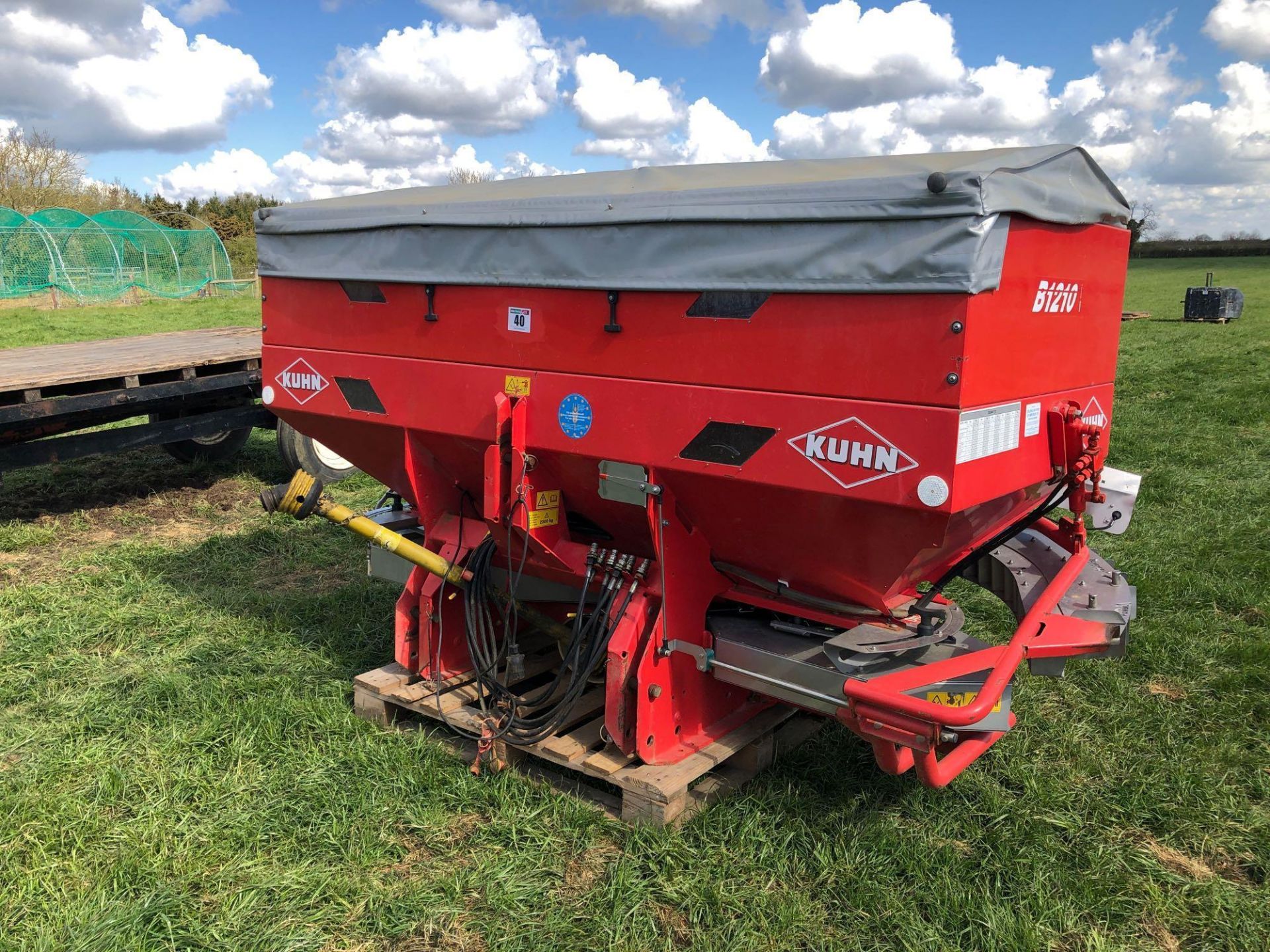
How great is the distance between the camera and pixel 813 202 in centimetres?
264

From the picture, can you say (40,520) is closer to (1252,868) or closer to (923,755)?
(923,755)

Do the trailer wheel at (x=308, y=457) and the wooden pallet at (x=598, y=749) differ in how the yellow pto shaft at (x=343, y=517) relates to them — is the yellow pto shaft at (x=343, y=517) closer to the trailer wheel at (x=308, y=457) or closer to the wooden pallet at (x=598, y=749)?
the wooden pallet at (x=598, y=749)

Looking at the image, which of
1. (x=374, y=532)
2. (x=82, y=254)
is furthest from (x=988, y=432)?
(x=82, y=254)

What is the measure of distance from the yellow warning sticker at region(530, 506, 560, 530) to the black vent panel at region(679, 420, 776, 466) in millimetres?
700

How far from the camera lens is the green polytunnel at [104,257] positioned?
1969 cm

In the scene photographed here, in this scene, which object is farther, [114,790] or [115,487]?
[115,487]

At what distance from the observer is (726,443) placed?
9.45 feet

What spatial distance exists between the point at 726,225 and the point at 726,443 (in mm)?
630

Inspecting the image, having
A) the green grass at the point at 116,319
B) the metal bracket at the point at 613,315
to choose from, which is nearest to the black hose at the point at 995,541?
the metal bracket at the point at 613,315

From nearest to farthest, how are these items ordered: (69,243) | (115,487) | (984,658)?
1. (984,658)
2. (115,487)
3. (69,243)

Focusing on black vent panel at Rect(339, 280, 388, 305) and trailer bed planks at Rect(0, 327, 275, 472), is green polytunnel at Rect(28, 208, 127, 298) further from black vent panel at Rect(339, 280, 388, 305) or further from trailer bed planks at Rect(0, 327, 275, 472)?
black vent panel at Rect(339, 280, 388, 305)

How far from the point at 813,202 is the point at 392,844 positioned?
232 cm

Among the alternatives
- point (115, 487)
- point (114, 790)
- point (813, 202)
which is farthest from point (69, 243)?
point (813, 202)

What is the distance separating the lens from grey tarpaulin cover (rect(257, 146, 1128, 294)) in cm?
246
